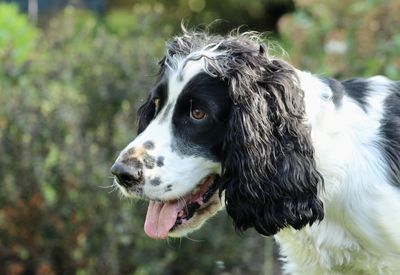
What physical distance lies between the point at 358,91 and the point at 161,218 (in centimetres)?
111

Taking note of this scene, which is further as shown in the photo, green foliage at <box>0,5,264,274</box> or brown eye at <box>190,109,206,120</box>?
green foliage at <box>0,5,264,274</box>

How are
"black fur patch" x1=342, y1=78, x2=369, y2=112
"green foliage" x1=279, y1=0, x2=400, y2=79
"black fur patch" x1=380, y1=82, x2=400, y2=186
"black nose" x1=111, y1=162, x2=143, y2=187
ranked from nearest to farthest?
1. "black nose" x1=111, y1=162, x2=143, y2=187
2. "black fur patch" x1=380, y1=82, x2=400, y2=186
3. "black fur patch" x1=342, y1=78, x2=369, y2=112
4. "green foliage" x1=279, y1=0, x2=400, y2=79

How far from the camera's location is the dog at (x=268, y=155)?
384 cm

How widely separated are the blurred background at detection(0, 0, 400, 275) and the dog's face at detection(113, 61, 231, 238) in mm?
1343

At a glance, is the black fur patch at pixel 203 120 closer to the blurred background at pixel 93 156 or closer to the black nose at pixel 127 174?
the black nose at pixel 127 174

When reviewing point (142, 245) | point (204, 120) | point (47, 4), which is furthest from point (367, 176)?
point (47, 4)

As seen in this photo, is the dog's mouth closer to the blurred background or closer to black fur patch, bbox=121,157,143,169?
black fur patch, bbox=121,157,143,169

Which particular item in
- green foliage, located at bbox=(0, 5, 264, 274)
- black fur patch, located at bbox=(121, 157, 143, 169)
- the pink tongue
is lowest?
green foliage, located at bbox=(0, 5, 264, 274)

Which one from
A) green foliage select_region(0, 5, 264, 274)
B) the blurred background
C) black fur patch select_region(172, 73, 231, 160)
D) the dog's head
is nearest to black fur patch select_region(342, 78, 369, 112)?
the dog's head

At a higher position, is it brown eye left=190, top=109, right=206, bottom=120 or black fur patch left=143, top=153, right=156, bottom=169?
brown eye left=190, top=109, right=206, bottom=120

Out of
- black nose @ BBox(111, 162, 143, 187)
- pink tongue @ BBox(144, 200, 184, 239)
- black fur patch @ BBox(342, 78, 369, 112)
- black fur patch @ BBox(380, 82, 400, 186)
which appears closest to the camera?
black nose @ BBox(111, 162, 143, 187)

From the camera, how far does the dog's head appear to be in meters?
3.82

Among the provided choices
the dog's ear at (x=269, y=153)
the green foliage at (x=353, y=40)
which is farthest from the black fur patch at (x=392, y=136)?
the green foliage at (x=353, y=40)

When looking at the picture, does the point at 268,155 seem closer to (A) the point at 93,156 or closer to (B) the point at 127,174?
(B) the point at 127,174
